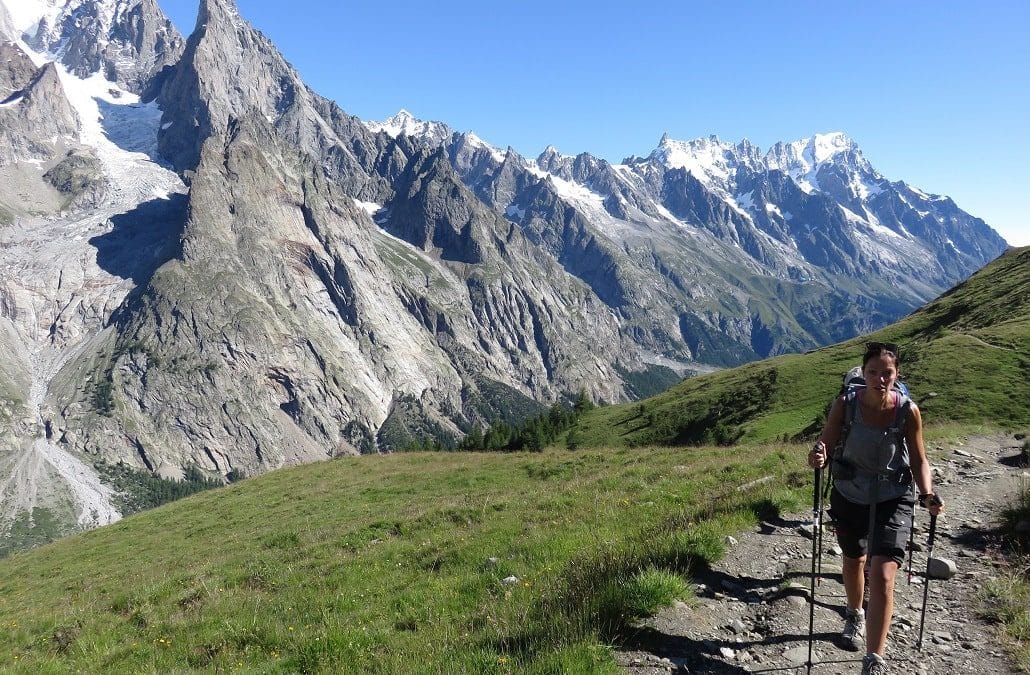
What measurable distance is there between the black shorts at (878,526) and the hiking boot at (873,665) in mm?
1296

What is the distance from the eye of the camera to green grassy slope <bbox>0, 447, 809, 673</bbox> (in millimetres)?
8367

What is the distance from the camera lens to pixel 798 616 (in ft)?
27.6

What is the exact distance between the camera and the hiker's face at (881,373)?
784cm

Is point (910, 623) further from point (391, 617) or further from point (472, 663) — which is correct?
point (391, 617)

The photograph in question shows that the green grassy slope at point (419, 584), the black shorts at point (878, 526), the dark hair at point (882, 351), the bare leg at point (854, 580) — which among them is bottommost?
Result: the green grassy slope at point (419, 584)

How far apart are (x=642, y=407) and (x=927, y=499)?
82.2m

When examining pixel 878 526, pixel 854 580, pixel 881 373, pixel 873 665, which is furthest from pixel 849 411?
pixel 873 665

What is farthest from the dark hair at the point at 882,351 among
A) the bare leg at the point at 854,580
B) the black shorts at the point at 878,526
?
the bare leg at the point at 854,580

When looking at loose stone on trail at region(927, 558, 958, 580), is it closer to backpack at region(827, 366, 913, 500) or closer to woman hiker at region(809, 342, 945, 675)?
woman hiker at region(809, 342, 945, 675)

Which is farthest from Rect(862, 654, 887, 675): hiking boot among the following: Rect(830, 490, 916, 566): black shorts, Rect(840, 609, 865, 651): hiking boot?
Rect(830, 490, 916, 566): black shorts

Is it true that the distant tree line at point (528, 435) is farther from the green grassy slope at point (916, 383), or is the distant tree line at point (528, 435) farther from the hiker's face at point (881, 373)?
the hiker's face at point (881, 373)

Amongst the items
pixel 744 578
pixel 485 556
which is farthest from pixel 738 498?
pixel 485 556

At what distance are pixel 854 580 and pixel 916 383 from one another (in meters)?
41.1

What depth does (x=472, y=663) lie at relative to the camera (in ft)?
23.9
